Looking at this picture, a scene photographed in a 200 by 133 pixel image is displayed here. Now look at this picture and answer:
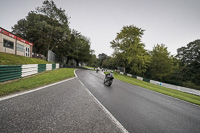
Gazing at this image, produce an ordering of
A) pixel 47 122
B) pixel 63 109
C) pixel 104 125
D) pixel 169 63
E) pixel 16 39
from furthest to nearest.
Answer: pixel 169 63, pixel 16 39, pixel 63 109, pixel 104 125, pixel 47 122

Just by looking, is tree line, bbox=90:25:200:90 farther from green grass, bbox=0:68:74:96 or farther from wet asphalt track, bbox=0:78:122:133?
wet asphalt track, bbox=0:78:122:133

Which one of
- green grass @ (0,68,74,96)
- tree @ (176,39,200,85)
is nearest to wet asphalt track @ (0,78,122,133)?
green grass @ (0,68,74,96)

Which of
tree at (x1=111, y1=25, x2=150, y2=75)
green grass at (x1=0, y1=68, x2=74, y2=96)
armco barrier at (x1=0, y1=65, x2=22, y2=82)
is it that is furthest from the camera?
tree at (x1=111, y1=25, x2=150, y2=75)

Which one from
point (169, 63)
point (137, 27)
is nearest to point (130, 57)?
point (137, 27)

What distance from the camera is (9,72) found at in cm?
595

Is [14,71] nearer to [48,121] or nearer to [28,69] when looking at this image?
[28,69]

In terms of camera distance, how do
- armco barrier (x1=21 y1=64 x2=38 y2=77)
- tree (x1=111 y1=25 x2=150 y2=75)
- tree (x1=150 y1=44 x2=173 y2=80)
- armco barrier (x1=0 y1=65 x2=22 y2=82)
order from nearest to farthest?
armco barrier (x1=0 y1=65 x2=22 y2=82) < armco barrier (x1=21 y1=64 x2=38 y2=77) < tree (x1=111 y1=25 x2=150 y2=75) < tree (x1=150 y1=44 x2=173 y2=80)

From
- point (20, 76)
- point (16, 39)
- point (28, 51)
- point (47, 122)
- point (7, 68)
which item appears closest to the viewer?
point (47, 122)

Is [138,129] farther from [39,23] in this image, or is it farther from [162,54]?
[162,54]

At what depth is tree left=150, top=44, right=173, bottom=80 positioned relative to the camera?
1144 inches

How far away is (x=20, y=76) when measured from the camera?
7059mm

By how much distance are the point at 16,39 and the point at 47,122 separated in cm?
1870

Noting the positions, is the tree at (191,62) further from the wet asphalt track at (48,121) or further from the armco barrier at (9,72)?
the armco barrier at (9,72)

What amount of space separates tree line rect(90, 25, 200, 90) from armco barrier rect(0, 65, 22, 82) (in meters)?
24.9
